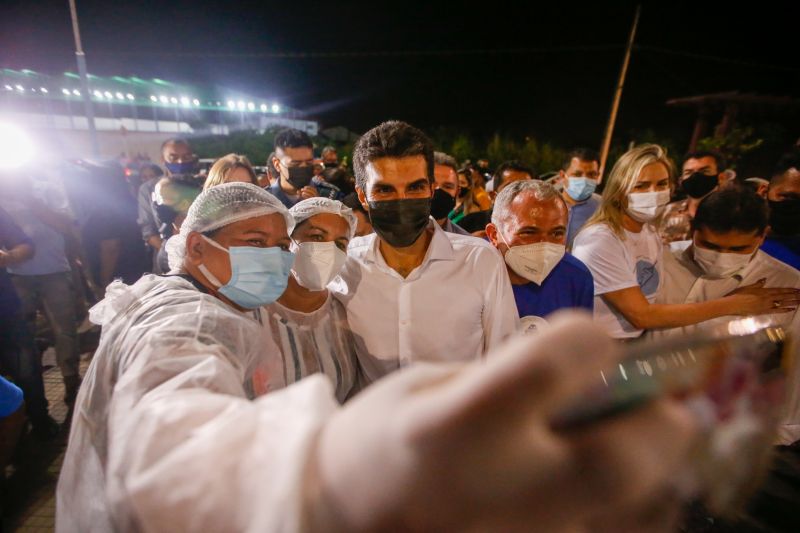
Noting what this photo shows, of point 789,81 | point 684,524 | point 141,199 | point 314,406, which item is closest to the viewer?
point 314,406

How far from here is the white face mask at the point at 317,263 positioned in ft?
6.92

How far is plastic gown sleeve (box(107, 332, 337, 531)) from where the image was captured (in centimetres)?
54

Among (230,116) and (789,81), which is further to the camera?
(230,116)

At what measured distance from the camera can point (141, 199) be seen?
511cm

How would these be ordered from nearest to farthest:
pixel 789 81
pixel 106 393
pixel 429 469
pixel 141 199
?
pixel 429 469 → pixel 106 393 → pixel 141 199 → pixel 789 81

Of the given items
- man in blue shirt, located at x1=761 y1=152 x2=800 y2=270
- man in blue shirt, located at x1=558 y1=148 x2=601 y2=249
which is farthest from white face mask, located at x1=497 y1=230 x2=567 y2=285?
man in blue shirt, located at x1=558 y1=148 x2=601 y2=249

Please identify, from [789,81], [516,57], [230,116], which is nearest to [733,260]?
[789,81]

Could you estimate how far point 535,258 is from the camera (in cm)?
213

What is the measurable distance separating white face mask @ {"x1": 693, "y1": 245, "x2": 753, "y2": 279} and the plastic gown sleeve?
103 inches

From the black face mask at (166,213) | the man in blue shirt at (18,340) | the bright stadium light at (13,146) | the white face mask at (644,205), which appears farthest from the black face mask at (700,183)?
the bright stadium light at (13,146)

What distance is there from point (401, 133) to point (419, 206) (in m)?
0.38

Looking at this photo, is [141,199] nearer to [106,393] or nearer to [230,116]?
[106,393]

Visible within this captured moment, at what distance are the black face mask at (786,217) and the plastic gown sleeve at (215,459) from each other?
376 cm

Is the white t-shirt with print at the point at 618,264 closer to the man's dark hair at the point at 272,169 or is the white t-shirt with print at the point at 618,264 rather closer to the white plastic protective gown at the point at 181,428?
the white plastic protective gown at the point at 181,428
